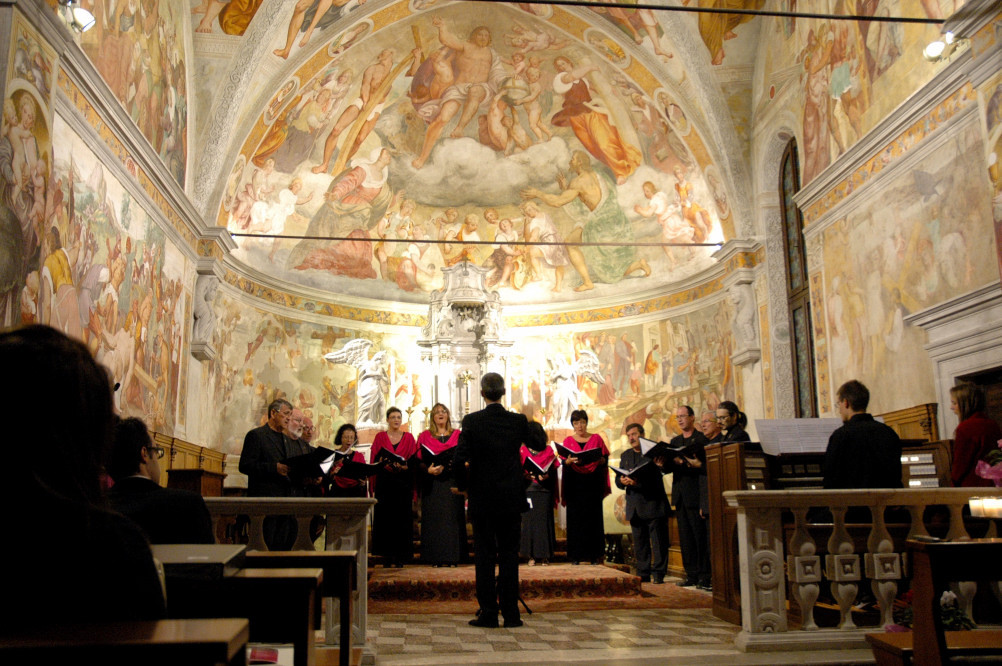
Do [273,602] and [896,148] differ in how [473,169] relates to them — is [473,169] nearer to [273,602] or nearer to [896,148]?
[896,148]

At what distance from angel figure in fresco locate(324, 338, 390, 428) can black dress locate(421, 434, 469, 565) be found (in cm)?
799

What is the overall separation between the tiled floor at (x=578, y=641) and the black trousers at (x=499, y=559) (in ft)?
0.71

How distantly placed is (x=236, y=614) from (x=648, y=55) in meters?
15.6

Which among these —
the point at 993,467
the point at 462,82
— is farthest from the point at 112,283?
the point at 462,82

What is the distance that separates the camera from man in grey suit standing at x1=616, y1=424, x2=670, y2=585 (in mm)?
10750

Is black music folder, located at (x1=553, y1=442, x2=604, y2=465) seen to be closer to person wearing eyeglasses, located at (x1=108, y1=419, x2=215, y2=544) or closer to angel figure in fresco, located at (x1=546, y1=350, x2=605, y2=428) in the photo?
person wearing eyeglasses, located at (x1=108, y1=419, x2=215, y2=544)

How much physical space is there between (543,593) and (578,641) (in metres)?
2.86

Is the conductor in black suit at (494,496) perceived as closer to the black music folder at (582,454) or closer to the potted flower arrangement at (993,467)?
the potted flower arrangement at (993,467)

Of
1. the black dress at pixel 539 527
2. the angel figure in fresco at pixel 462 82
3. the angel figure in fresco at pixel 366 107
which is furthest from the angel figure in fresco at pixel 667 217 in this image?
the black dress at pixel 539 527

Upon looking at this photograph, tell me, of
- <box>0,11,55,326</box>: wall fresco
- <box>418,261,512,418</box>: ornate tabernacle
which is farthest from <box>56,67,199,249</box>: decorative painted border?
<box>418,261,512,418</box>: ornate tabernacle

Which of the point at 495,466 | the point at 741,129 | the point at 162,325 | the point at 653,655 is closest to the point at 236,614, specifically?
the point at 653,655

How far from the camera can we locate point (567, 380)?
63.7 feet

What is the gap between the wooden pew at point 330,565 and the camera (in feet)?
12.3

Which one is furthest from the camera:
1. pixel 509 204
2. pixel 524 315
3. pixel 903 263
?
pixel 509 204
